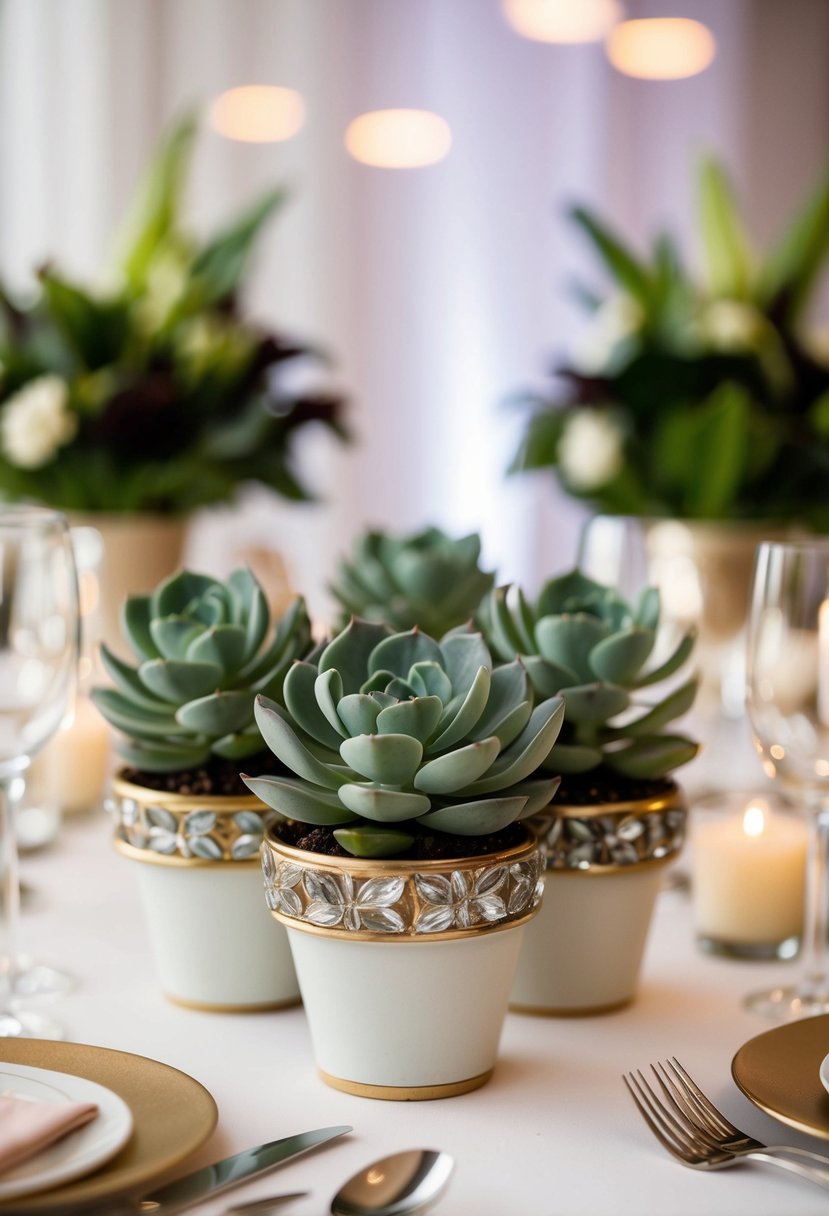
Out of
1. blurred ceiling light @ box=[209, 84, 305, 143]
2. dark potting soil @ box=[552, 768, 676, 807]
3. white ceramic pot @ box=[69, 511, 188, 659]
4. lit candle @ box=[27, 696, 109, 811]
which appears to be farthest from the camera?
blurred ceiling light @ box=[209, 84, 305, 143]

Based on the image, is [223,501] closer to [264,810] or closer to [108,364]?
[108,364]

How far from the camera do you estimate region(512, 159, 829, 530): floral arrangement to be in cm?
150

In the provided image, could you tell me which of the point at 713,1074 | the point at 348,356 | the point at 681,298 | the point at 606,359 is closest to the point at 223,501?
the point at 606,359

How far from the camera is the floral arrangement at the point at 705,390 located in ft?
4.93

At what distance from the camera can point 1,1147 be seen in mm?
417

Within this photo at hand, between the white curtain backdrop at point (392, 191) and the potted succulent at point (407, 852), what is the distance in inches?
84.4

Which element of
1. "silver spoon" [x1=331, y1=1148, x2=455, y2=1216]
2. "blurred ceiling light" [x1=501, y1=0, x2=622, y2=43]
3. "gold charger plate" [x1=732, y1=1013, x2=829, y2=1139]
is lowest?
"silver spoon" [x1=331, y1=1148, x2=455, y2=1216]

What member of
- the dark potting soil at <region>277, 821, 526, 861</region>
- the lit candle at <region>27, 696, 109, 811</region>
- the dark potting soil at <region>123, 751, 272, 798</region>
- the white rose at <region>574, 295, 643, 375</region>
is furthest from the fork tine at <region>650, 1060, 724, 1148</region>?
Answer: the white rose at <region>574, 295, 643, 375</region>

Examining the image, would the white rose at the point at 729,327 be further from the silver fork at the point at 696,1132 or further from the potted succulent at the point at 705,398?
the silver fork at the point at 696,1132

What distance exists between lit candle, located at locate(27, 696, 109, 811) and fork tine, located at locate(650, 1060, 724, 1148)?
514 mm

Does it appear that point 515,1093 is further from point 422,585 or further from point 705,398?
point 705,398

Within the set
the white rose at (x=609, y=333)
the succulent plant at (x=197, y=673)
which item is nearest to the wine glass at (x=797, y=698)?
the succulent plant at (x=197, y=673)

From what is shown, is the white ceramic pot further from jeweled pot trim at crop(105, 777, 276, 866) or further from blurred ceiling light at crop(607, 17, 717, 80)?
blurred ceiling light at crop(607, 17, 717, 80)

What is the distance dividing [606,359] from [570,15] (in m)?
1.69
